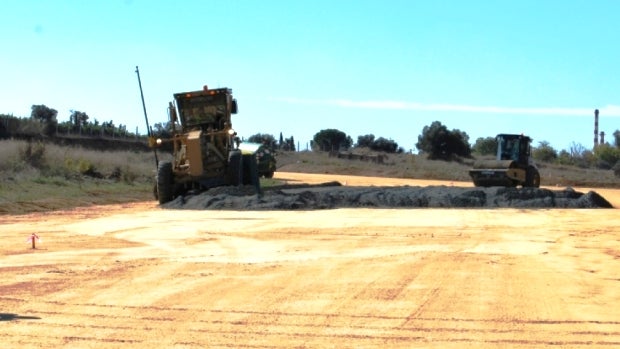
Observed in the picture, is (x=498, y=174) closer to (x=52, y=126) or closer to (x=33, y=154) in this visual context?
(x=33, y=154)

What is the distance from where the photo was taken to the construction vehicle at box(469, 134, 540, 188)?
37062 millimetres

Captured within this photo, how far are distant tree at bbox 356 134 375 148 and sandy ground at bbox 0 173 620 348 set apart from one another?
93577 mm

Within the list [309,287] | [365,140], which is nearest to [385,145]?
[365,140]

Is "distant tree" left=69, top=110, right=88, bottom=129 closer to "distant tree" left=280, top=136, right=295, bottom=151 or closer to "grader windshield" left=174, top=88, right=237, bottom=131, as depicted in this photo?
"distant tree" left=280, top=136, right=295, bottom=151

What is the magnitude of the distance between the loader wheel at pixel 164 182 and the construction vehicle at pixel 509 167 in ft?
53.7

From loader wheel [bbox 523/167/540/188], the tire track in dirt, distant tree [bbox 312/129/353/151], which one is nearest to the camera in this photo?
the tire track in dirt

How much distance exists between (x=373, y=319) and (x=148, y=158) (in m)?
47.3

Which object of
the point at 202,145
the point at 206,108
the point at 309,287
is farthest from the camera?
the point at 206,108

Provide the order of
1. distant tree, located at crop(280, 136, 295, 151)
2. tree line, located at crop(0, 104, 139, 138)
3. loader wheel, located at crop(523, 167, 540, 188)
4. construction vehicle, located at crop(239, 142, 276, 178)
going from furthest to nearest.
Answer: distant tree, located at crop(280, 136, 295, 151)
tree line, located at crop(0, 104, 139, 138)
construction vehicle, located at crop(239, 142, 276, 178)
loader wheel, located at crop(523, 167, 540, 188)

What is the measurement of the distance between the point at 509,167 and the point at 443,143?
160 feet

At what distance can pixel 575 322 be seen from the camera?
8.12m

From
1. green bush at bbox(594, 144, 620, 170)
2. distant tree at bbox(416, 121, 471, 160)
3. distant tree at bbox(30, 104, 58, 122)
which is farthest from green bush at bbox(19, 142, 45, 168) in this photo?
green bush at bbox(594, 144, 620, 170)

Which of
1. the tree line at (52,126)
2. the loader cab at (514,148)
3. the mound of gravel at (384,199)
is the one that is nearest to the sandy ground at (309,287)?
the mound of gravel at (384,199)

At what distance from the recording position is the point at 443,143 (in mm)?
85875
